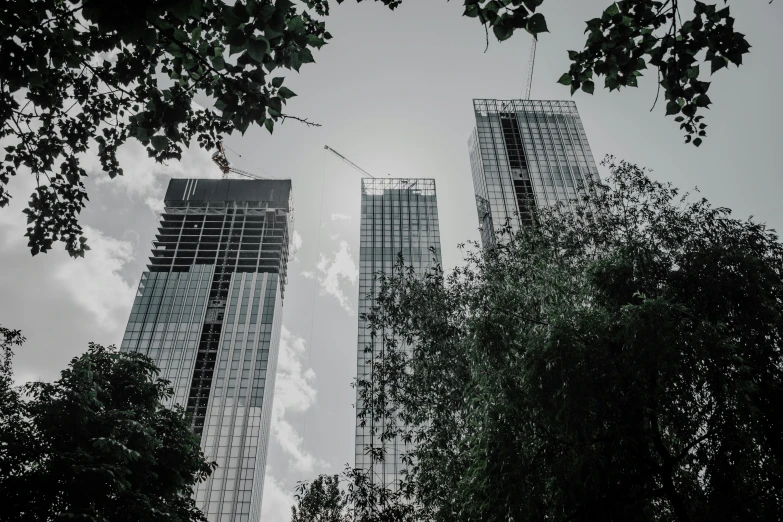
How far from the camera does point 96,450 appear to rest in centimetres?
1343

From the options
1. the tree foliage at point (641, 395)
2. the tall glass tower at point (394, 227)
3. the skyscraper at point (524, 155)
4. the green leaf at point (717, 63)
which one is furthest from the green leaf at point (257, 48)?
the tall glass tower at point (394, 227)

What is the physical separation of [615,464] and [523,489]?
159cm

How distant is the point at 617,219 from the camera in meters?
13.7

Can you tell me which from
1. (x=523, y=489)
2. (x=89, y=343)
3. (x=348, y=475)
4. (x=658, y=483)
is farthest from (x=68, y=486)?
(x=658, y=483)

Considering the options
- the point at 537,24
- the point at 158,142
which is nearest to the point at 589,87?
the point at 537,24

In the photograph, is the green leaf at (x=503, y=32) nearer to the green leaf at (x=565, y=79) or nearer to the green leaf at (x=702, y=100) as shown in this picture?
the green leaf at (x=565, y=79)

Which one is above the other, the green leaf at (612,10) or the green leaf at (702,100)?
the green leaf at (612,10)

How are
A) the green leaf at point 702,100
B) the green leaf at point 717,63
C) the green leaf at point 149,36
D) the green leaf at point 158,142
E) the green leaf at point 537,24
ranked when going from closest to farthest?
the green leaf at point 149,36 < the green leaf at point 537,24 < the green leaf at point 717,63 < the green leaf at point 702,100 < the green leaf at point 158,142

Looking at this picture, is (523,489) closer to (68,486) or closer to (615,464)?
(615,464)

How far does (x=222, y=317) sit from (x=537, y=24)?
97600 mm

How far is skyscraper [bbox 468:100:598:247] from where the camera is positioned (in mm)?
73125

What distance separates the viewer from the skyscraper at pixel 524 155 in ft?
240

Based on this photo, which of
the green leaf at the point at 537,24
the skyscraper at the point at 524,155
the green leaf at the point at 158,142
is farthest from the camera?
the skyscraper at the point at 524,155

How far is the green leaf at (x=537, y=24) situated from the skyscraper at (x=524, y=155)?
6560 centimetres
